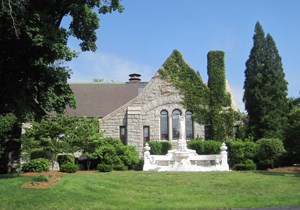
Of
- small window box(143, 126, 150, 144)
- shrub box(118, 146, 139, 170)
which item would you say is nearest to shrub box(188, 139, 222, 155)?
small window box(143, 126, 150, 144)

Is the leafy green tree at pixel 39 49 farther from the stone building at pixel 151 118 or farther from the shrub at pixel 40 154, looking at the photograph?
the stone building at pixel 151 118

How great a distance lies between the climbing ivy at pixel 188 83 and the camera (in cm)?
3359

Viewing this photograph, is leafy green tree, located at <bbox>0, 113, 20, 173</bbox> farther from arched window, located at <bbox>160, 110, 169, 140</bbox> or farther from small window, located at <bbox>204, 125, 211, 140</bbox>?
small window, located at <bbox>204, 125, 211, 140</bbox>

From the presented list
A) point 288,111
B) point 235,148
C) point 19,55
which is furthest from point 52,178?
point 288,111

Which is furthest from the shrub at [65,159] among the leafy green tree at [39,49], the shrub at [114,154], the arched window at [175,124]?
the arched window at [175,124]

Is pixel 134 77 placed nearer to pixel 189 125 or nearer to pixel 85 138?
pixel 189 125

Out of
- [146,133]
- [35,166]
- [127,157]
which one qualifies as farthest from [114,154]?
[146,133]

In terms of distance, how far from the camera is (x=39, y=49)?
16.5 metres

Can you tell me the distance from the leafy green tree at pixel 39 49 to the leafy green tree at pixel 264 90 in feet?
59.8

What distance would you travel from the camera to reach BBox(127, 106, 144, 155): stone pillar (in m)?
32.6

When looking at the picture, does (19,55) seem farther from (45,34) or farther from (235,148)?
(235,148)

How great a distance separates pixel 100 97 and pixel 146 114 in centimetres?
841

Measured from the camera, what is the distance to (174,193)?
595 inches

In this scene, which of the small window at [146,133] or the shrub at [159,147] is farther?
the small window at [146,133]
